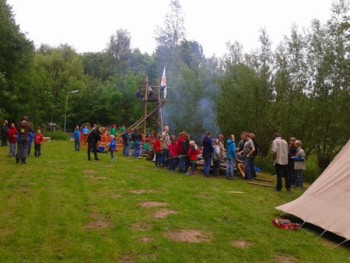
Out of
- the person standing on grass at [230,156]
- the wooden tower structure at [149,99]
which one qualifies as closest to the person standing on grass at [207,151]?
the person standing on grass at [230,156]

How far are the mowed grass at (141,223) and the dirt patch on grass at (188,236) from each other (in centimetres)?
4

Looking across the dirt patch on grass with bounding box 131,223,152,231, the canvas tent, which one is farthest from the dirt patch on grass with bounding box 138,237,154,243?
the canvas tent

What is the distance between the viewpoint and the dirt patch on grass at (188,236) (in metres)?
6.88

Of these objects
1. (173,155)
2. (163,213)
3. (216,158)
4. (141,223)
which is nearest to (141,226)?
(141,223)

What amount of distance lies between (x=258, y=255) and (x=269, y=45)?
17.4 meters

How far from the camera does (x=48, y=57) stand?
52.4 m

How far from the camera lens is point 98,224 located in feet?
25.2

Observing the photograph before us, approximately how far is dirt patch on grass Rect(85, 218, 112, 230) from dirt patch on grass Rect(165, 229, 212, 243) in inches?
49.4

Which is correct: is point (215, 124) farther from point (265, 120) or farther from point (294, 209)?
point (294, 209)

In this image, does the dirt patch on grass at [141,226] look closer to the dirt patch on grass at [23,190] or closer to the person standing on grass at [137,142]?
the dirt patch on grass at [23,190]

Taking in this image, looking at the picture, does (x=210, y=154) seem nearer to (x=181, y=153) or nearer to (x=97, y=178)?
(x=181, y=153)

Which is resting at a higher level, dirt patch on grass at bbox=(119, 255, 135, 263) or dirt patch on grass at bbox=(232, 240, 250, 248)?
dirt patch on grass at bbox=(232, 240, 250, 248)

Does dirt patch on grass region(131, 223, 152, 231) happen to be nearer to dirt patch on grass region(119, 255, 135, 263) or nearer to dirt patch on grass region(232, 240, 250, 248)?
dirt patch on grass region(119, 255, 135, 263)

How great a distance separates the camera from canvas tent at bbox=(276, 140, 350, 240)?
23.8 ft
